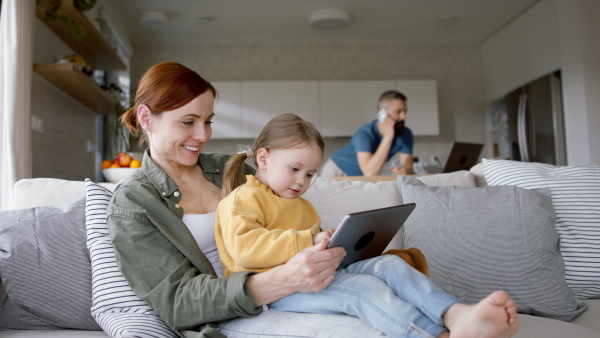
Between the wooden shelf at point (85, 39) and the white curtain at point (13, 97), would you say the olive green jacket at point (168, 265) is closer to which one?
the white curtain at point (13, 97)

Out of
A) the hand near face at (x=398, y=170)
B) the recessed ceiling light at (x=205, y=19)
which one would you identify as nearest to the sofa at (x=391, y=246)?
the hand near face at (x=398, y=170)

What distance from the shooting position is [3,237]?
1.51 metres

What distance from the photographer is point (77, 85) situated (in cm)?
377

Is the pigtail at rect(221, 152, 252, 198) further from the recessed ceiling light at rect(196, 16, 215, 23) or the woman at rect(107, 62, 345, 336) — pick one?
the recessed ceiling light at rect(196, 16, 215, 23)

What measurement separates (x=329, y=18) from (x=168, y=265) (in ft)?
14.4

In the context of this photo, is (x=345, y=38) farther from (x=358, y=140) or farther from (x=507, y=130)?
(x=358, y=140)

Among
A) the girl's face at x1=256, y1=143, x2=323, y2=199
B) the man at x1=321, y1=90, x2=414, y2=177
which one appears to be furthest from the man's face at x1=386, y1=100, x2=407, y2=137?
the girl's face at x1=256, y1=143, x2=323, y2=199

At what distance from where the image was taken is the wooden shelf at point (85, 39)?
132 inches

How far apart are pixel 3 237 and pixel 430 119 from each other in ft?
17.3

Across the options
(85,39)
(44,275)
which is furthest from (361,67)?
(44,275)

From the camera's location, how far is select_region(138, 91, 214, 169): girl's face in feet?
4.93

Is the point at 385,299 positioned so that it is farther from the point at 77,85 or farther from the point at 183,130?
the point at 77,85

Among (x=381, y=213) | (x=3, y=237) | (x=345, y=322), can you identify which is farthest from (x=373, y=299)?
(x=3, y=237)

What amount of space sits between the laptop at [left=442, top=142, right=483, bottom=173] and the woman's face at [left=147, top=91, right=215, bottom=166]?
182 centimetres
